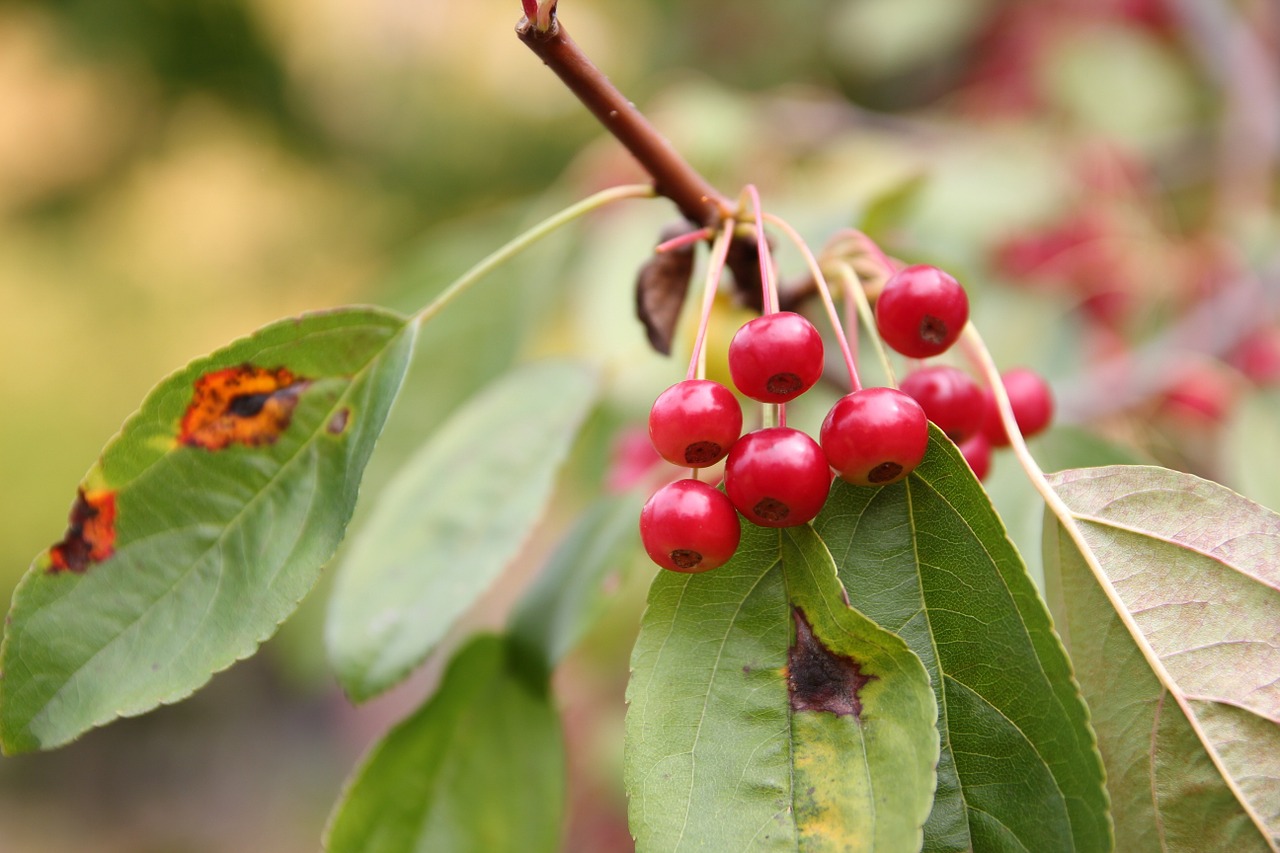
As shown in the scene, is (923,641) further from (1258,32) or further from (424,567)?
(1258,32)

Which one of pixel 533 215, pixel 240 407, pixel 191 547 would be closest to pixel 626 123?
pixel 240 407

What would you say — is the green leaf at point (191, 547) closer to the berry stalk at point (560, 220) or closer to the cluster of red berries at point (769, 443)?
the berry stalk at point (560, 220)

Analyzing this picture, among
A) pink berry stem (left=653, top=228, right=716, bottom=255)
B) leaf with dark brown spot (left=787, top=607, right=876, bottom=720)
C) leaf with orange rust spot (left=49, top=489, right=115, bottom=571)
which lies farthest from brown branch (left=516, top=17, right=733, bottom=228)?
leaf with orange rust spot (left=49, top=489, right=115, bottom=571)

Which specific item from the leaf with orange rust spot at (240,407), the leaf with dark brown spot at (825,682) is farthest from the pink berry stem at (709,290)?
the leaf with orange rust spot at (240,407)

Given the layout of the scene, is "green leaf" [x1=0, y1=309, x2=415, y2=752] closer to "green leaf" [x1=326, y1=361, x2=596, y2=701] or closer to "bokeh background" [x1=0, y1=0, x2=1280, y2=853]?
"green leaf" [x1=326, y1=361, x2=596, y2=701]

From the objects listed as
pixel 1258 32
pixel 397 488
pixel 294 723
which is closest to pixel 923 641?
pixel 397 488

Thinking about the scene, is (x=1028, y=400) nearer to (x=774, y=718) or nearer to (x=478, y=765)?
(x=774, y=718)
